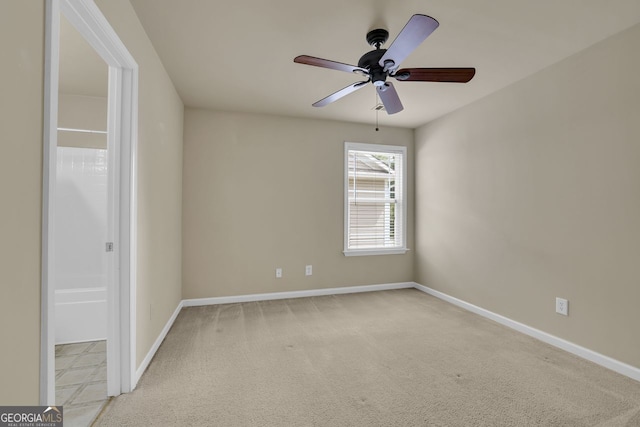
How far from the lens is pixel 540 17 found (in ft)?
6.64

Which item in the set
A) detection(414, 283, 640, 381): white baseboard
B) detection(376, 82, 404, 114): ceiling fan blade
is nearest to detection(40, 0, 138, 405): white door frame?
detection(376, 82, 404, 114): ceiling fan blade

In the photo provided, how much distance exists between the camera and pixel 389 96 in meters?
2.39

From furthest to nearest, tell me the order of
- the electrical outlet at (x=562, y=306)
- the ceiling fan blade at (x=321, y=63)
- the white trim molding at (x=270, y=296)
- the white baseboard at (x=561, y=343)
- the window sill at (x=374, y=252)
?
the window sill at (x=374, y=252) < the white trim molding at (x=270, y=296) < the electrical outlet at (x=562, y=306) < the white baseboard at (x=561, y=343) < the ceiling fan blade at (x=321, y=63)

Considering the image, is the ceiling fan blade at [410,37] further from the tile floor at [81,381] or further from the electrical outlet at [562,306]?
the tile floor at [81,381]

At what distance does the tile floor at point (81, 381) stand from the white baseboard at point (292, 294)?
113 centimetres

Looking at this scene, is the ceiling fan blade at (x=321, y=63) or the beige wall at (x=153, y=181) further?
the beige wall at (x=153, y=181)

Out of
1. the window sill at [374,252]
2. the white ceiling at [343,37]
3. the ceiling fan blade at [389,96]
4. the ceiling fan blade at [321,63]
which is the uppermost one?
the white ceiling at [343,37]

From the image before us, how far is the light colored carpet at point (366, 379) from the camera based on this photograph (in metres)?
1.73

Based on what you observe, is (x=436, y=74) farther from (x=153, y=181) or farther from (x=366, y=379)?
(x=153, y=181)

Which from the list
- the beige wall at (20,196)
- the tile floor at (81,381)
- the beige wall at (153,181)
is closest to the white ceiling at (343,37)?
the beige wall at (153,181)

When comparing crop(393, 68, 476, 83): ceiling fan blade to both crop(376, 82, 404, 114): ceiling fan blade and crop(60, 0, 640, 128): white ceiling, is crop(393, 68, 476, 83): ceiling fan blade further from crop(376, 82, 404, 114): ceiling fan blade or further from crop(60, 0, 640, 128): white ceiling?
crop(60, 0, 640, 128): white ceiling

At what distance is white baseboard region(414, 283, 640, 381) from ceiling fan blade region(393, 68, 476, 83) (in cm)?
234

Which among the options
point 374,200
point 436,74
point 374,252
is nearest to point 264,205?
point 374,200

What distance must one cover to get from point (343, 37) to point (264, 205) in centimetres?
230
